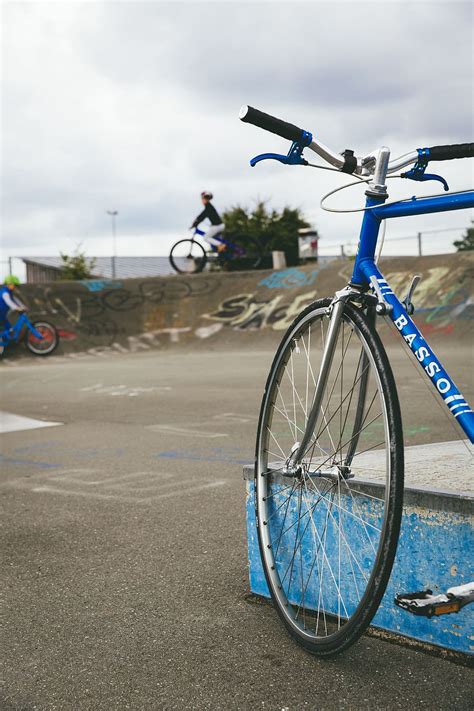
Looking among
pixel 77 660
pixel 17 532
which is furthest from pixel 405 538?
pixel 17 532

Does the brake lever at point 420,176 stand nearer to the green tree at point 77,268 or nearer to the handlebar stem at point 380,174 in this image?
the handlebar stem at point 380,174

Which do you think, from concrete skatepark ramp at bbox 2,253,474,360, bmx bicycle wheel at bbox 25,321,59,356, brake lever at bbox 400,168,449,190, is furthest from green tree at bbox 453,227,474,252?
brake lever at bbox 400,168,449,190

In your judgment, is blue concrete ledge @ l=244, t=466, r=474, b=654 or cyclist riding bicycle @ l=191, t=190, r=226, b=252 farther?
cyclist riding bicycle @ l=191, t=190, r=226, b=252

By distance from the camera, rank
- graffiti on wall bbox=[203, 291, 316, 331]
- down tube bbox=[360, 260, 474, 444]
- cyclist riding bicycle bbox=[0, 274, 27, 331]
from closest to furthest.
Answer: down tube bbox=[360, 260, 474, 444], cyclist riding bicycle bbox=[0, 274, 27, 331], graffiti on wall bbox=[203, 291, 316, 331]

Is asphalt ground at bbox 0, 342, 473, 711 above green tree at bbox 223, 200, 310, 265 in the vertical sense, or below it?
below

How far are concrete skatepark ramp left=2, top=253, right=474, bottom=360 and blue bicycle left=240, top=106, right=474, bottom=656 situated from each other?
53.8 ft

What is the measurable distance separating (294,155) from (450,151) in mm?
551

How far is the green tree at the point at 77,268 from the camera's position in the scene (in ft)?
116

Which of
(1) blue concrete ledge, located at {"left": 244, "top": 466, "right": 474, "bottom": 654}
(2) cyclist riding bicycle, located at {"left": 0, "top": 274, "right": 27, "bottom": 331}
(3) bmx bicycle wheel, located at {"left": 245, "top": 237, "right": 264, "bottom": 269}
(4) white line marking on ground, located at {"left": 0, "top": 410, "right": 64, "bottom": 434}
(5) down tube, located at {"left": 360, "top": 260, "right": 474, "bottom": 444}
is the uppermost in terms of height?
(3) bmx bicycle wheel, located at {"left": 245, "top": 237, "right": 264, "bottom": 269}

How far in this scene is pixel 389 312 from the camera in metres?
2.52

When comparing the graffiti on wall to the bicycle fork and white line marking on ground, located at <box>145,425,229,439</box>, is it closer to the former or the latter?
white line marking on ground, located at <box>145,425,229,439</box>

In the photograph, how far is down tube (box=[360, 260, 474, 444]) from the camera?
225cm

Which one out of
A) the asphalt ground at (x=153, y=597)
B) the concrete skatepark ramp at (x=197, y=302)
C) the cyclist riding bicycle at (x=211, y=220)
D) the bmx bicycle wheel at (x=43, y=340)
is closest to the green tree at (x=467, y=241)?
the concrete skatepark ramp at (x=197, y=302)

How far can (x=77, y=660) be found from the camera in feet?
8.91
